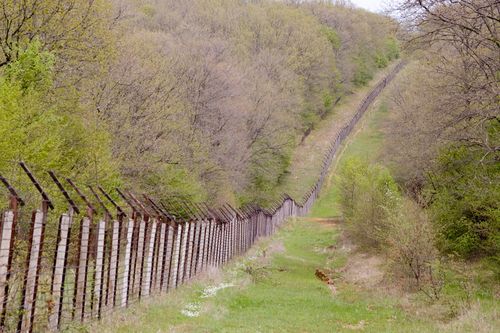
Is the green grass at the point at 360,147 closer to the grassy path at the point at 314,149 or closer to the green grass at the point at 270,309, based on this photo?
the grassy path at the point at 314,149

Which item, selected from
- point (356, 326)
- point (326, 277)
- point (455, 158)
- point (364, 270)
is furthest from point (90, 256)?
point (364, 270)

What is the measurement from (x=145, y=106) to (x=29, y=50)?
10454mm

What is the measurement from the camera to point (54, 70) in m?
22.5

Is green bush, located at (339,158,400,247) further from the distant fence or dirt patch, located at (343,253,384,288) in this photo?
the distant fence

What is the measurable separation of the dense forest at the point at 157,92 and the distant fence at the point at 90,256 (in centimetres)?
246

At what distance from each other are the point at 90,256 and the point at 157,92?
63.0ft

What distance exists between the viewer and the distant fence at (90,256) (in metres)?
8.88

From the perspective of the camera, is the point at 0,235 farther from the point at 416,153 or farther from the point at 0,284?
the point at 416,153

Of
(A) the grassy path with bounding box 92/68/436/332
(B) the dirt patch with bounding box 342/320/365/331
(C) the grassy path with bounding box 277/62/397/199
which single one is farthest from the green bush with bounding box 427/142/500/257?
(C) the grassy path with bounding box 277/62/397/199

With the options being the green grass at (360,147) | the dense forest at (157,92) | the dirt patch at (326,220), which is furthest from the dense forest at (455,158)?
the green grass at (360,147)

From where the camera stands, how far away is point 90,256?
13.1 m

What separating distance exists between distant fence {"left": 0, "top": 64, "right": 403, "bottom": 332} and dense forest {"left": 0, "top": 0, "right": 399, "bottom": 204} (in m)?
2.46

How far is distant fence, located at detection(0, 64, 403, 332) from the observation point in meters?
8.88

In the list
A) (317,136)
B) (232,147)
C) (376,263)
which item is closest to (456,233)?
(376,263)
